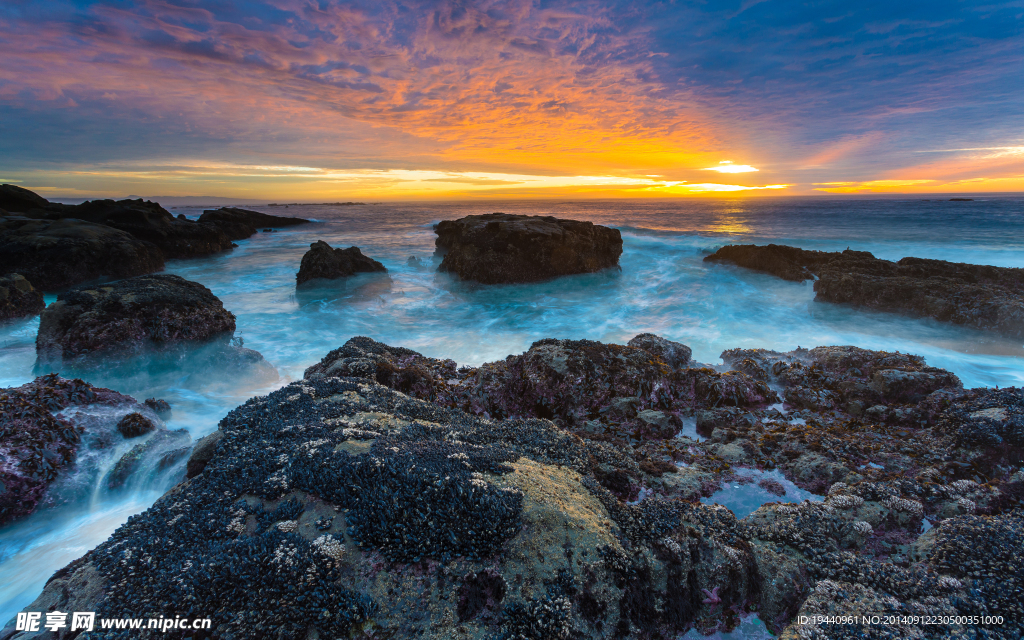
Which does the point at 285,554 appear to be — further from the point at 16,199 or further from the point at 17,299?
the point at 16,199

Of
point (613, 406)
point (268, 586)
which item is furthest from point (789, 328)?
point (268, 586)

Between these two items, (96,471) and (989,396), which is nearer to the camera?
(96,471)

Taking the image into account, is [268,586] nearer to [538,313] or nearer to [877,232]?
[538,313]

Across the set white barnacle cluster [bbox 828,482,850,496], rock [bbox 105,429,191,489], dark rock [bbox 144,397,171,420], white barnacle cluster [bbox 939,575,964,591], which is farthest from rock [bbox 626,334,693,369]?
dark rock [bbox 144,397,171,420]

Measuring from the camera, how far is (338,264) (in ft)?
75.2

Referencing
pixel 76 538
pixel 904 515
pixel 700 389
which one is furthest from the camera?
pixel 700 389

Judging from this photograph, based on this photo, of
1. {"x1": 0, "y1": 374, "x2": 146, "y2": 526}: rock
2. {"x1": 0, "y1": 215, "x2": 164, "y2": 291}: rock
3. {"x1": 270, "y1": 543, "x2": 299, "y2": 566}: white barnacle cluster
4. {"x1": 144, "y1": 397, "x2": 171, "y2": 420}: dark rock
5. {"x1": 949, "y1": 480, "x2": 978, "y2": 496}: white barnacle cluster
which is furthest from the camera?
{"x1": 0, "y1": 215, "x2": 164, "y2": 291}: rock

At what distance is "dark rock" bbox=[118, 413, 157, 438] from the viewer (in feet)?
22.3

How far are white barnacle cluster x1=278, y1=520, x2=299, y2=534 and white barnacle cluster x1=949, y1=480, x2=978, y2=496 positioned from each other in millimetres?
7686

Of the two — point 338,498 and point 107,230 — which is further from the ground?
point 107,230

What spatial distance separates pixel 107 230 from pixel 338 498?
2891cm

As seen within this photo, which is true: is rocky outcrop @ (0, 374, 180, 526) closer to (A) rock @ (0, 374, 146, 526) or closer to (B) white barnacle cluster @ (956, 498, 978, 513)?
(A) rock @ (0, 374, 146, 526)

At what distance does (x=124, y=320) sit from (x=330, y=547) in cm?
1180

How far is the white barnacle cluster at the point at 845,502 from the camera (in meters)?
4.50
